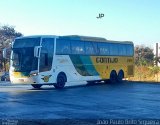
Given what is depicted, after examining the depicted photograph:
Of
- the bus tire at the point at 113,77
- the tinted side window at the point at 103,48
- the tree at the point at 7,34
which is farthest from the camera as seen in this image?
the tree at the point at 7,34

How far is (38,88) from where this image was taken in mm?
26812

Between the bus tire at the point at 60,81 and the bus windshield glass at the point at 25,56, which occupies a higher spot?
the bus windshield glass at the point at 25,56

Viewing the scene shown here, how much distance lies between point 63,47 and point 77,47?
66.8 inches

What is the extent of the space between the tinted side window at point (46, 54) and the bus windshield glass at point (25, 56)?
1.32ft

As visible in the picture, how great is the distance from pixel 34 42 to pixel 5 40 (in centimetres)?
4945

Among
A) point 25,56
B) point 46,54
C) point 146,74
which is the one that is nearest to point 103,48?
point 46,54

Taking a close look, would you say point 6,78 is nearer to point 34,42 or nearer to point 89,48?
point 89,48

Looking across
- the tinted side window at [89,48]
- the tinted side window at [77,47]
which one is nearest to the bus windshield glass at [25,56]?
the tinted side window at [77,47]

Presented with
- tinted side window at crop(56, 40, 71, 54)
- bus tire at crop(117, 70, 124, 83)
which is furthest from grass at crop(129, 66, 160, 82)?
tinted side window at crop(56, 40, 71, 54)

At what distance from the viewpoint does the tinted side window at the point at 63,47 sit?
2634cm

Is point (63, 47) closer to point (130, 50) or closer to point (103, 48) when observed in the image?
point (103, 48)

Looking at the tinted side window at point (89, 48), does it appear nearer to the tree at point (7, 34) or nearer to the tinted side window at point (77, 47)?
the tinted side window at point (77, 47)

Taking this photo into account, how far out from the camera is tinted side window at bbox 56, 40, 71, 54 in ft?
86.4

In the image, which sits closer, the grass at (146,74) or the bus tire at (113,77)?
the bus tire at (113,77)
